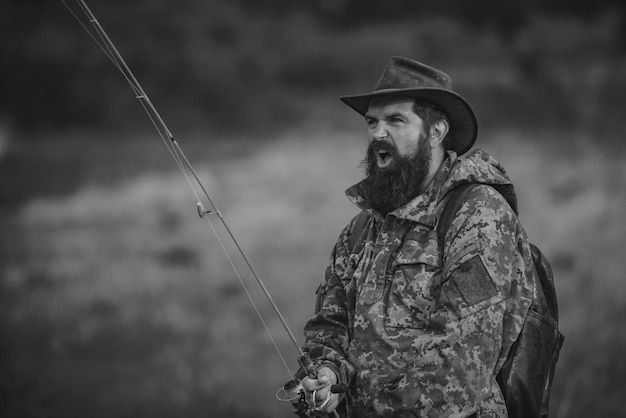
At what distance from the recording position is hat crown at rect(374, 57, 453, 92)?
10.6 ft

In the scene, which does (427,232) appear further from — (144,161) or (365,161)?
(144,161)

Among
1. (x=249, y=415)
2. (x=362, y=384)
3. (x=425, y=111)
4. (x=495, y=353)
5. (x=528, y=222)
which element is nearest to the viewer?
(x=495, y=353)

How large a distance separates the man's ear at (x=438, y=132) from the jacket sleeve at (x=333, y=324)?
568 millimetres

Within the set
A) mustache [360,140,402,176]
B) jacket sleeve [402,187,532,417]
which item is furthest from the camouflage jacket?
mustache [360,140,402,176]

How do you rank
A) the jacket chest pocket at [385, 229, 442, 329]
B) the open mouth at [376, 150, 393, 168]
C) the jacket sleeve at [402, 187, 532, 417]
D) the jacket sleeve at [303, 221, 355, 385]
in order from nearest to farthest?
the jacket sleeve at [402, 187, 532, 417]
the jacket chest pocket at [385, 229, 442, 329]
the jacket sleeve at [303, 221, 355, 385]
the open mouth at [376, 150, 393, 168]

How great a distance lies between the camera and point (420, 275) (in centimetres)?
297

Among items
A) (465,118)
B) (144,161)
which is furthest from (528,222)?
(465,118)

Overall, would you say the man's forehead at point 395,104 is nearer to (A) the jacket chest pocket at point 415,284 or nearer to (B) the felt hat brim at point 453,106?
(B) the felt hat brim at point 453,106

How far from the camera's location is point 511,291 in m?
2.87

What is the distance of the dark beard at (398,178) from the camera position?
3229 millimetres

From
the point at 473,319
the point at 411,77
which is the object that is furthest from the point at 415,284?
the point at 411,77

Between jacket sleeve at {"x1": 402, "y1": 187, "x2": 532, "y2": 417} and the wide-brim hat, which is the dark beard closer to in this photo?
the wide-brim hat

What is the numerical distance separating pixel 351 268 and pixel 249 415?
515cm

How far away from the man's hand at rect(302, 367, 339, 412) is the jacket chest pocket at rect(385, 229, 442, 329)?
0.32 metres
